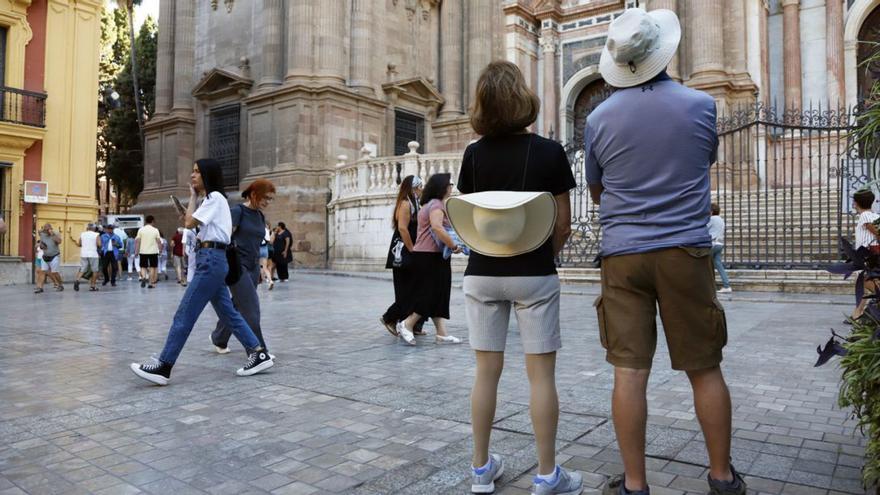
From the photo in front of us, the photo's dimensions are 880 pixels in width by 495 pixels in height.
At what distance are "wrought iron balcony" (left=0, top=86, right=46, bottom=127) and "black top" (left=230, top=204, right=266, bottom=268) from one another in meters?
15.0

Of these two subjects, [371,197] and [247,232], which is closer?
[247,232]

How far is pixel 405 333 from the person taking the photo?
691 centimetres

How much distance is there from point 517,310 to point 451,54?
1096 inches

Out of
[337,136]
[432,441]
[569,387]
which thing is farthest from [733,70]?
[432,441]

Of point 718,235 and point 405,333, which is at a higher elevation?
point 718,235

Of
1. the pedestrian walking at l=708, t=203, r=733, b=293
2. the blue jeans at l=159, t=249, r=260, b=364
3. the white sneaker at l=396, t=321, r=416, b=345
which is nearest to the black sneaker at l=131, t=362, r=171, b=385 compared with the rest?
the blue jeans at l=159, t=249, r=260, b=364

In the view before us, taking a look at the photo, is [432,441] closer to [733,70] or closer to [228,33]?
[733,70]

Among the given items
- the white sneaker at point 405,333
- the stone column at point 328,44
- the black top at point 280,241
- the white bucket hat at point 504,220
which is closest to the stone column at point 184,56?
the stone column at point 328,44

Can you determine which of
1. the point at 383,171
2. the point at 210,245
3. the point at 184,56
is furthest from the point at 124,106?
the point at 210,245

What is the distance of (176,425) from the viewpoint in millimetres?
3906

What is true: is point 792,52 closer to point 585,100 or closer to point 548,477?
point 585,100

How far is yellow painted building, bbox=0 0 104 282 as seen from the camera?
57.7 ft

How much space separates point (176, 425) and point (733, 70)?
20.8 meters

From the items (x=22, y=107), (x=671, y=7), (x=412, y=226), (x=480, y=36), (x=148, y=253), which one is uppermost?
(x=480, y=36)
